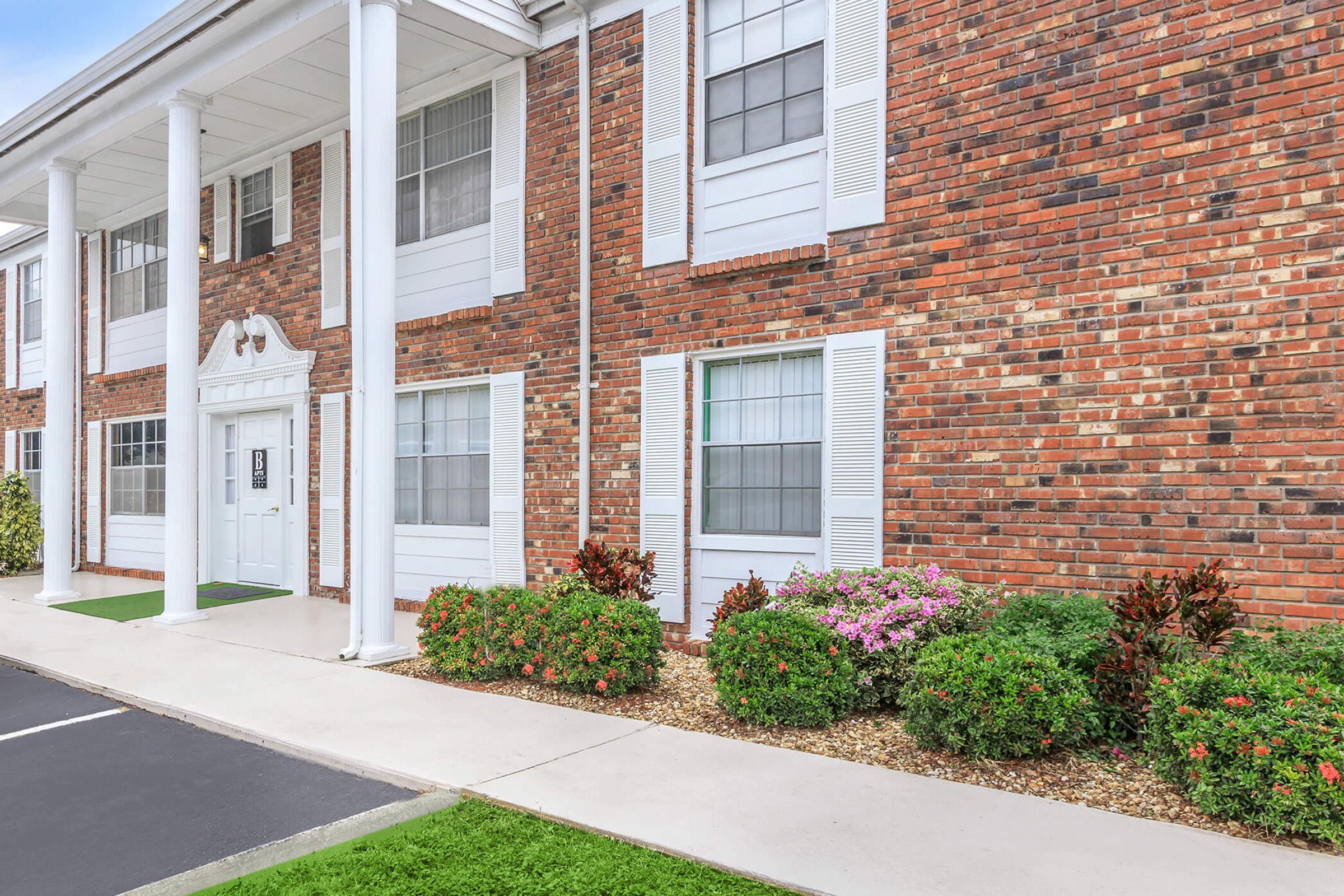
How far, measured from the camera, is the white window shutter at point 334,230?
11.0m

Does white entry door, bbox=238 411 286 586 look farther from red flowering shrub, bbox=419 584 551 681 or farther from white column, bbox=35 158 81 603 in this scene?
red flowering shrub, bbox=419 584 551 681

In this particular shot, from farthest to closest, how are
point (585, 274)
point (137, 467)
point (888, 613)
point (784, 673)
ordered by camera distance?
point (137, 467) → point (585, 274) → point (888, 613) → point (784, 673)

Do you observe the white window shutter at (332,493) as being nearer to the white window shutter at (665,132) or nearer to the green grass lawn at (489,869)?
the white window shutter at (665,132)

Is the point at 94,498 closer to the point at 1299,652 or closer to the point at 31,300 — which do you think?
the point at 31,300

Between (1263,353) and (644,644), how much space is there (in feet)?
14.1

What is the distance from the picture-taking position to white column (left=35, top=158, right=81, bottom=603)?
11.6m

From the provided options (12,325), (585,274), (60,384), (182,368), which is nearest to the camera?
(585,274)

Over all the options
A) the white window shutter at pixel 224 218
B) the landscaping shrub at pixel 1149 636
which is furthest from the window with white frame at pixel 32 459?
the landscaping shrub at pixel 1149 636

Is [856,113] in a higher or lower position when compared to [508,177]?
lower

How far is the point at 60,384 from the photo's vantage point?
11602 millimetres

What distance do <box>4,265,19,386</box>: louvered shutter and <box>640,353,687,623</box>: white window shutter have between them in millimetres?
15792

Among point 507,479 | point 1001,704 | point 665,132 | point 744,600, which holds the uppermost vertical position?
point 665,132

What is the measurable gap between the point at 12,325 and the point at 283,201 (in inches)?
391

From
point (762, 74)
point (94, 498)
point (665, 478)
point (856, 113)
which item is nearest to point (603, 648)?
point (665, 478)
